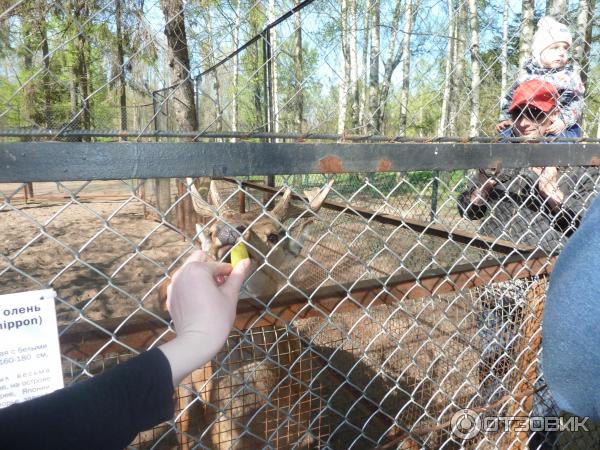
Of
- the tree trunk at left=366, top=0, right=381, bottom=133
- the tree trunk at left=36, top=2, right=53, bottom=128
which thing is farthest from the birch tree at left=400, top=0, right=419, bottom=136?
the tree trunk at left=36, top=2, right=53, bottom=128

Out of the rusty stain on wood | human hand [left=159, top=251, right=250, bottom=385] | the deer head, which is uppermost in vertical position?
the rusty stain on wood

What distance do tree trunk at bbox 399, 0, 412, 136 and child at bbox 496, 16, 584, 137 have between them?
660 mm

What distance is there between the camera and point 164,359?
3.08 ft

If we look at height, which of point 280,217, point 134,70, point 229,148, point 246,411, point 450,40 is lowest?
point 246,411

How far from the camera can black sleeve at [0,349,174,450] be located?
2.64 feet

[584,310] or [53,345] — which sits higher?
[584,310]

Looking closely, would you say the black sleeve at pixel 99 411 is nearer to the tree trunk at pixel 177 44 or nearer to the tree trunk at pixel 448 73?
the tree trunk at pixel 177 44

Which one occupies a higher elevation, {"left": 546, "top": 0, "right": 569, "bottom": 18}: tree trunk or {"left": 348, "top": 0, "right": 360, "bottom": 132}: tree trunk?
{"left": 546, "top": 0, "right": 569, "bottom": 18}: tree trunk

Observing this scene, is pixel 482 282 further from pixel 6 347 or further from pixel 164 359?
pixel 6 347

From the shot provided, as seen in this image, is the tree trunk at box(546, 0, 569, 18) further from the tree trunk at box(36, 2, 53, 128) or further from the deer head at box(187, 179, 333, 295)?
the tree trunk at box(36, 2, 53, 128)

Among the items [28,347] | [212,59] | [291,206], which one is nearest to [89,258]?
[291,206]

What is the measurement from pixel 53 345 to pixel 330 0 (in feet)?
4.66

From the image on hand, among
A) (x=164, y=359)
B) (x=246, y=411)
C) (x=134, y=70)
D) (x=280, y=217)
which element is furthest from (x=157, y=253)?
(x=164, y=359)

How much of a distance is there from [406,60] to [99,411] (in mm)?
1712
